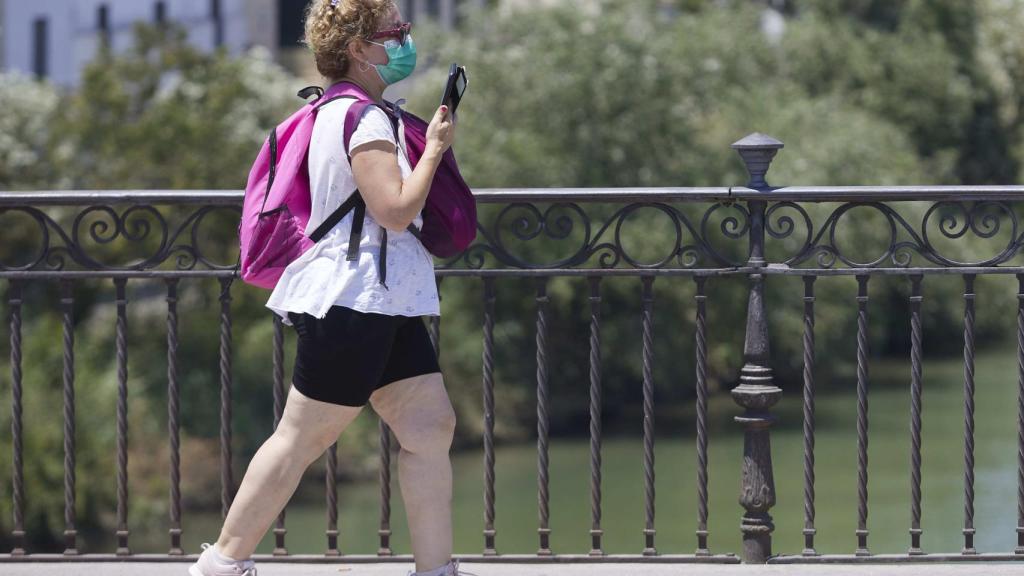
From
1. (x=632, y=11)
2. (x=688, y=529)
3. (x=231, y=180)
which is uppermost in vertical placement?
(x=632, y=11)

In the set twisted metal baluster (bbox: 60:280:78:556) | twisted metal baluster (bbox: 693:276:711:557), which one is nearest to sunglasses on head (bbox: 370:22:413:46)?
twisted metal baluster (bbox: 693:276:711:557)

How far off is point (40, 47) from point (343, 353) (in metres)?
35.9

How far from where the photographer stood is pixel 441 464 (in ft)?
14.8

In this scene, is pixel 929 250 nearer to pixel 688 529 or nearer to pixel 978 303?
pixel 688 529

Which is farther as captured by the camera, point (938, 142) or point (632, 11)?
point (938, 142)

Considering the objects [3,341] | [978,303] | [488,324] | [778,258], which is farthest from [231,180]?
[488,324]

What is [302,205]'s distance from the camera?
4.42 m

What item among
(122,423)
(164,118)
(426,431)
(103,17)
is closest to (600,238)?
(122,423)

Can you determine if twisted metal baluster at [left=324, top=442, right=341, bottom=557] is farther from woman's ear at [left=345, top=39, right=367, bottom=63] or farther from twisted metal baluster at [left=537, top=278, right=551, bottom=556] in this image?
woman's ear at [left=345, top=39, right=367, bottom=63]

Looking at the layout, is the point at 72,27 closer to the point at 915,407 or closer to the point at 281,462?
the point at 915,407

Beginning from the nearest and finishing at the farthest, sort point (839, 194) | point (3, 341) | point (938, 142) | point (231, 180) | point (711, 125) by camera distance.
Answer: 1. point (839, 194)
2. point (3, 341)
3. point (231, 180)
4. point (711, 125)
5. point (938, 142)

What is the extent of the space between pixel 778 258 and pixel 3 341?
36.8ft

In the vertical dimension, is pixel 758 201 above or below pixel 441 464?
above

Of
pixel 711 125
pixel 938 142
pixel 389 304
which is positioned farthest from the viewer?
pixel 938 142
